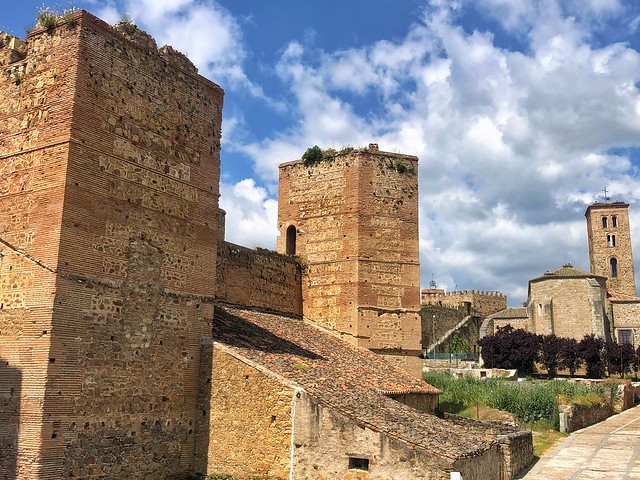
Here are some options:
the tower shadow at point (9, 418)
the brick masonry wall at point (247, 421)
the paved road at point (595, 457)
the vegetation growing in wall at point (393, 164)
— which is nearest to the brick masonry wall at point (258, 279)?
the vegetation growing in wall at point (393, 164)

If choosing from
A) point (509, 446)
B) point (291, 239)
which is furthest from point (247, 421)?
point (291, 239)

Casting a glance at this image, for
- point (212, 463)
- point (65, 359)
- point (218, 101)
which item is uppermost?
point (218, 101)

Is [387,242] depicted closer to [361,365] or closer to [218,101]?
[361,365]

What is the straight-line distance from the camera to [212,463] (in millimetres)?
10789

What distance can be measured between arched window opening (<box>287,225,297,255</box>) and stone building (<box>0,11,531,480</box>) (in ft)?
23.8

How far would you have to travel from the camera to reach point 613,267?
66062 millimetres

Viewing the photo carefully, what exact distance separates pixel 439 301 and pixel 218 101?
176 feet

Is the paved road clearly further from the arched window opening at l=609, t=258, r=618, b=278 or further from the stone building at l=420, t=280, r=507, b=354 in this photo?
the arched window opening at l=609, t=258, r=618, b=278

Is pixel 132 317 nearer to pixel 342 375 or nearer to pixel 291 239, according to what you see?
pixel 342 375

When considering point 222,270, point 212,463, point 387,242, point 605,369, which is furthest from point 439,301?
point 212,463

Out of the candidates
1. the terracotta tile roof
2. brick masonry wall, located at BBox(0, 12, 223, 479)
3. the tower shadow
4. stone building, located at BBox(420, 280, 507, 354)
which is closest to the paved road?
the terracotta tile roof

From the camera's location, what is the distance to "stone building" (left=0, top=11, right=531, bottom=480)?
355 inches

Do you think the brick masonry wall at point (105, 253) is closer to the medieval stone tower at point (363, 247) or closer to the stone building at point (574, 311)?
the medieval stone tower at point (363, 247)

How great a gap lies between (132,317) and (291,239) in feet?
32.2
